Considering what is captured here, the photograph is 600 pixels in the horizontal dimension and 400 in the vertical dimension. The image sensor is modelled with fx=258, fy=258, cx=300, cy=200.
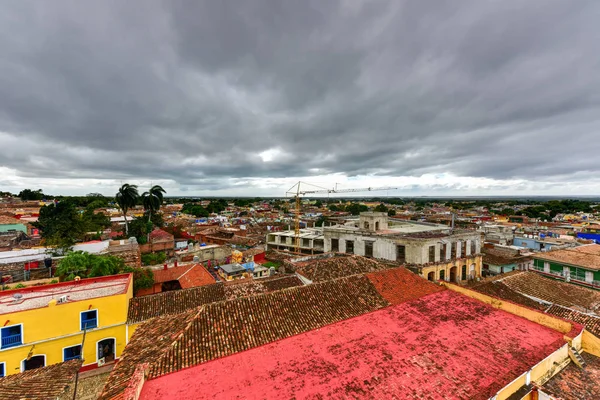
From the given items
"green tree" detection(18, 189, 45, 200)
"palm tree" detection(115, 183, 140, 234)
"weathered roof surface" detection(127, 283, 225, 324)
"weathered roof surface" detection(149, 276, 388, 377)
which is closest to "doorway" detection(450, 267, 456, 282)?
"weathered roof surface" detection(149, 276, 388, 377)

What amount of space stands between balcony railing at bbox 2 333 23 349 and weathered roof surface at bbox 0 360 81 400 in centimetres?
456

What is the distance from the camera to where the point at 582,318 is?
12.2 metres

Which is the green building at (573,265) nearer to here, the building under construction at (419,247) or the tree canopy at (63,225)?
the building under construction at (419,247)

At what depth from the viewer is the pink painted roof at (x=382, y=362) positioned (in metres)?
7.08

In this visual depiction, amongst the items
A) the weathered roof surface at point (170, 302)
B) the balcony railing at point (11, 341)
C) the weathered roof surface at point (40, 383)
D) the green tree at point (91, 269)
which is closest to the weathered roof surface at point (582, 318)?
the weathered roof surface at point (170, 302)

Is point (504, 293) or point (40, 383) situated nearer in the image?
point (40, 383)

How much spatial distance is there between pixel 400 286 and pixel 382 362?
6295mm

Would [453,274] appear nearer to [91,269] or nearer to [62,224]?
[91,269]

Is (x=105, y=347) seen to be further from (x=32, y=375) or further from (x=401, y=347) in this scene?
(x=401, y=347)

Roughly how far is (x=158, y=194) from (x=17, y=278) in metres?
31.0

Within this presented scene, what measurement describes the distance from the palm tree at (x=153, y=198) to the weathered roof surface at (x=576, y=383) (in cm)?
5391

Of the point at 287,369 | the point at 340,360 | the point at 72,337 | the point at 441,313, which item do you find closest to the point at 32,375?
the point at 72,337

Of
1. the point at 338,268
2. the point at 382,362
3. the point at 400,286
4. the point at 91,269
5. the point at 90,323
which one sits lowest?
the point at 90,323

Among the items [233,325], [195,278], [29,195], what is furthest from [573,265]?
[29,195]
